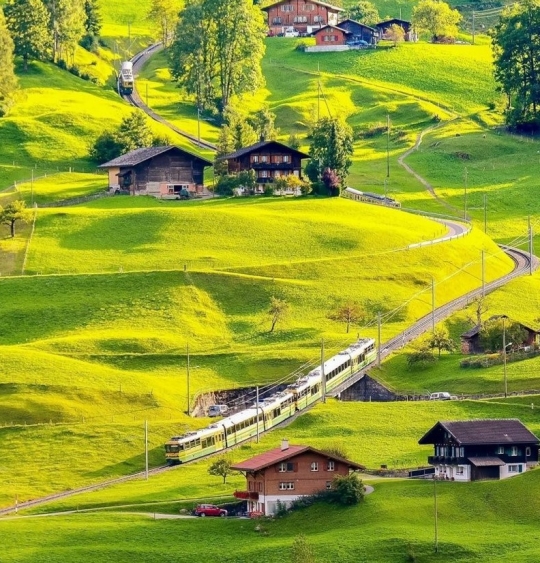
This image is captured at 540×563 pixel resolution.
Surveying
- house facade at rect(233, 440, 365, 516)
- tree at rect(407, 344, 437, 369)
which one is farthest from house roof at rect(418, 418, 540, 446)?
tree at rect(407, 344, 437, 369)

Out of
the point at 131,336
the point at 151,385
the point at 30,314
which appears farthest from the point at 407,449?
the point at 30,314

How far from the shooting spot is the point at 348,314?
6560 inches

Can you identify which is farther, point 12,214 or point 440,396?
point 12,214

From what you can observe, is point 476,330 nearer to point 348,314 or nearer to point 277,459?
point 348,314

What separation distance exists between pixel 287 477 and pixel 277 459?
122cm

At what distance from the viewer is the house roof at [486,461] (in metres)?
119

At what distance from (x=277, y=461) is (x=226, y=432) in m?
18.6

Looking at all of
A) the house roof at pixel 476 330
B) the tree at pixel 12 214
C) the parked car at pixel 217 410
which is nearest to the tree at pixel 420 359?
the house roof at pixel 476 330

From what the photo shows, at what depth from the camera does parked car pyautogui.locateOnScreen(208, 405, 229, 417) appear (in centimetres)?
14475

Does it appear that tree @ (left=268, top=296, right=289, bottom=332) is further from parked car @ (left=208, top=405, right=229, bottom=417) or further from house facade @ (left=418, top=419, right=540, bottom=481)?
house facade @ (left=418, top=419, right=540, bottom=481)

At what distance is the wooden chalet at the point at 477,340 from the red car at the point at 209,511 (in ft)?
153

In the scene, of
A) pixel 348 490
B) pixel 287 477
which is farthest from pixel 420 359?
pixel 348 490

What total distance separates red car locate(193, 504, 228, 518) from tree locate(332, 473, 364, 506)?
21.8ft

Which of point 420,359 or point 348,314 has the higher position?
point 348,314
